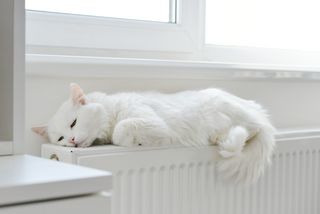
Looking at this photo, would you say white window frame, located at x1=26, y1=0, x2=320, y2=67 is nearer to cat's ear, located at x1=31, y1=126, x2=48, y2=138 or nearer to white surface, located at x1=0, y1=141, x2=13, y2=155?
cat's ear, located at x1=31, y1=126, x2=48, y2=138

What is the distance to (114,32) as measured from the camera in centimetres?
143

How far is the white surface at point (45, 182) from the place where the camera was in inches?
21.2

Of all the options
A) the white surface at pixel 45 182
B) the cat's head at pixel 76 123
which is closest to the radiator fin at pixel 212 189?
the cat's head at pixel 76 123

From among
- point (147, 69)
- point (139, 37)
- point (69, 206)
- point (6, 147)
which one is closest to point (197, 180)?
point (147, 69)

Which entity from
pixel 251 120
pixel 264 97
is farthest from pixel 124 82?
pixel 264 97

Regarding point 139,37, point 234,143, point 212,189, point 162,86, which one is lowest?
point 212,189

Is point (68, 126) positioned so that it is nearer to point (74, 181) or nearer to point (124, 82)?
point (124, 82)

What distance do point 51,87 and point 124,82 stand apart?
210 millimetres

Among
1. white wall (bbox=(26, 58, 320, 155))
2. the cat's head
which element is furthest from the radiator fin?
white wall (bbox=(26, 58, 320, 155))

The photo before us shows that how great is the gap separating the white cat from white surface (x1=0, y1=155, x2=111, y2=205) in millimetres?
442

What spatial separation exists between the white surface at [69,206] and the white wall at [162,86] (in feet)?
1.93

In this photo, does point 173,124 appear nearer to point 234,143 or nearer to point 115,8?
point 234,143

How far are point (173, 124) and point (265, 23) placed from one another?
2.56 feet

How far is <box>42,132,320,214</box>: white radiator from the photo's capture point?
1.08m
